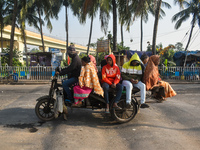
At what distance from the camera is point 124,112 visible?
4.67 metres

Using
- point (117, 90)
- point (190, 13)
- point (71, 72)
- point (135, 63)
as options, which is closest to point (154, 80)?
point (135, 63)

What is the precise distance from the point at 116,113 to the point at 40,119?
6.32 feet

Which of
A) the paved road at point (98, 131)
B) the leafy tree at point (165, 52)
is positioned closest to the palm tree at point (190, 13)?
the leafy tree at point (165, 52)

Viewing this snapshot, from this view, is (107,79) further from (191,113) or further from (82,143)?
(191,113)

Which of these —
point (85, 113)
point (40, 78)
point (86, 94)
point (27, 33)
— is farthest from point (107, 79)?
point (27, 33)

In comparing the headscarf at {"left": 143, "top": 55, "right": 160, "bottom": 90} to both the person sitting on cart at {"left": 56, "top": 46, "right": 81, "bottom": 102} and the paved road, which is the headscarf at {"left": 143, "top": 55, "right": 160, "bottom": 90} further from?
the person sitting on cart at {"left": 56, "top": 46, "right": 81, "bottom": 102}

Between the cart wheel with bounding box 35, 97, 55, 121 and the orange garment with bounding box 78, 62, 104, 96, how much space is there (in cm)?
98

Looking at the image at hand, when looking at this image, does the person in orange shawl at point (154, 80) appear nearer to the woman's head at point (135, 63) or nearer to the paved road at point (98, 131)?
the woman's head at point (135, 63)

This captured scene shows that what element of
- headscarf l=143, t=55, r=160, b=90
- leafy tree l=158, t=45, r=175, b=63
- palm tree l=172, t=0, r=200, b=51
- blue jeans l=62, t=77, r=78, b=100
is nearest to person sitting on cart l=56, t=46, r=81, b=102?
blue jeans l=62, t=77, r=78, b=100

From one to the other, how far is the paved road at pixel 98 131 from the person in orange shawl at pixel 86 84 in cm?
75

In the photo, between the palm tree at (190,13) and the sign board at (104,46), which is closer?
the sign board at (104,46)

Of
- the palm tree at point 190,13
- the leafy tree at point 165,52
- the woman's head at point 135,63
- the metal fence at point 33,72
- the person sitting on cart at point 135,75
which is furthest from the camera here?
the palm tree at point 190,13

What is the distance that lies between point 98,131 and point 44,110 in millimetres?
1527

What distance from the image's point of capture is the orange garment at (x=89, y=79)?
442cm
